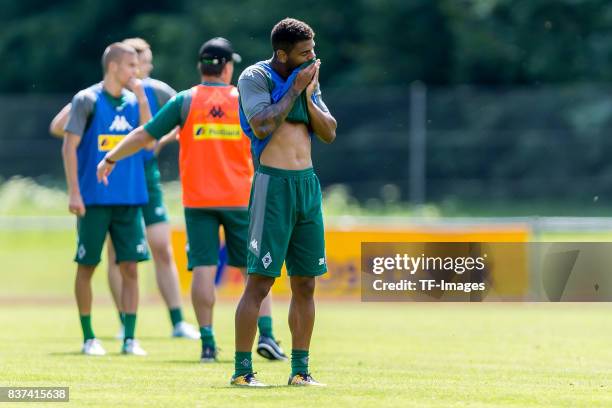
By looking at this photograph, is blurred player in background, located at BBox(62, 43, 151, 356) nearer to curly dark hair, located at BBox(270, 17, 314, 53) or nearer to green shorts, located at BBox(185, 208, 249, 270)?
green shorts, located at BBox(185, 208, 249, 270)

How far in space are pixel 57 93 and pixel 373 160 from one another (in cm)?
1473

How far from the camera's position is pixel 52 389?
28.3ft

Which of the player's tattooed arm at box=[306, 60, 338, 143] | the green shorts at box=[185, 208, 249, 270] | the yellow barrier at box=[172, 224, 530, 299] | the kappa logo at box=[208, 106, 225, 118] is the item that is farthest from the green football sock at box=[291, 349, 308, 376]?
the yellow barrier at box=[172, 224, 530, 299]

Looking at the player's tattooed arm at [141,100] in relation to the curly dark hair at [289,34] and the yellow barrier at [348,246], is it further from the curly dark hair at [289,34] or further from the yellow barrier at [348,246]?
the yellow barrier at [348,246]

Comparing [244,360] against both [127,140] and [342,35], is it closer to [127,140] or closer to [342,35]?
[127,140]

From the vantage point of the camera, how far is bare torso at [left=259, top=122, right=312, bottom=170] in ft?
28.6

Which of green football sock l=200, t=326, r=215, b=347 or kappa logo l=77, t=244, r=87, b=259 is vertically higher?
kappa logo l=77, t=244, r=87, b=259

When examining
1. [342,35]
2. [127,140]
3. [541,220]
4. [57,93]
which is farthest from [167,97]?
[57,93]

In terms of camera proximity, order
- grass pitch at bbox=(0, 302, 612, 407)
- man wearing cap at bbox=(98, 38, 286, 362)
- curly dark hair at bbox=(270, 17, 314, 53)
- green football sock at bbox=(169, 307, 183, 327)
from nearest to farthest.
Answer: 1. grass pitch at bbox=(0, 302, 612, 407)
2. curly dark hair at bbox=(270, 17, 314, 53)
3. man wearing cap at bbox=(98, 38, 286, 362)
4. green football sock at bbox=(169, 307, 183, 327)

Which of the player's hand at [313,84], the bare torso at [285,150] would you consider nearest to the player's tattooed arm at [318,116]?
the player's hand at [313,84]

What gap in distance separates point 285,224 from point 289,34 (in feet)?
3.61

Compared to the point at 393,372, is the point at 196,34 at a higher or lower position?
higher

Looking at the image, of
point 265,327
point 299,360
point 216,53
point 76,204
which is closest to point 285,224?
point 299,360

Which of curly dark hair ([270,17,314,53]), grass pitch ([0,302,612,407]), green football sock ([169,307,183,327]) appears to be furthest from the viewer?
green football sock ([169,307,183,327])
